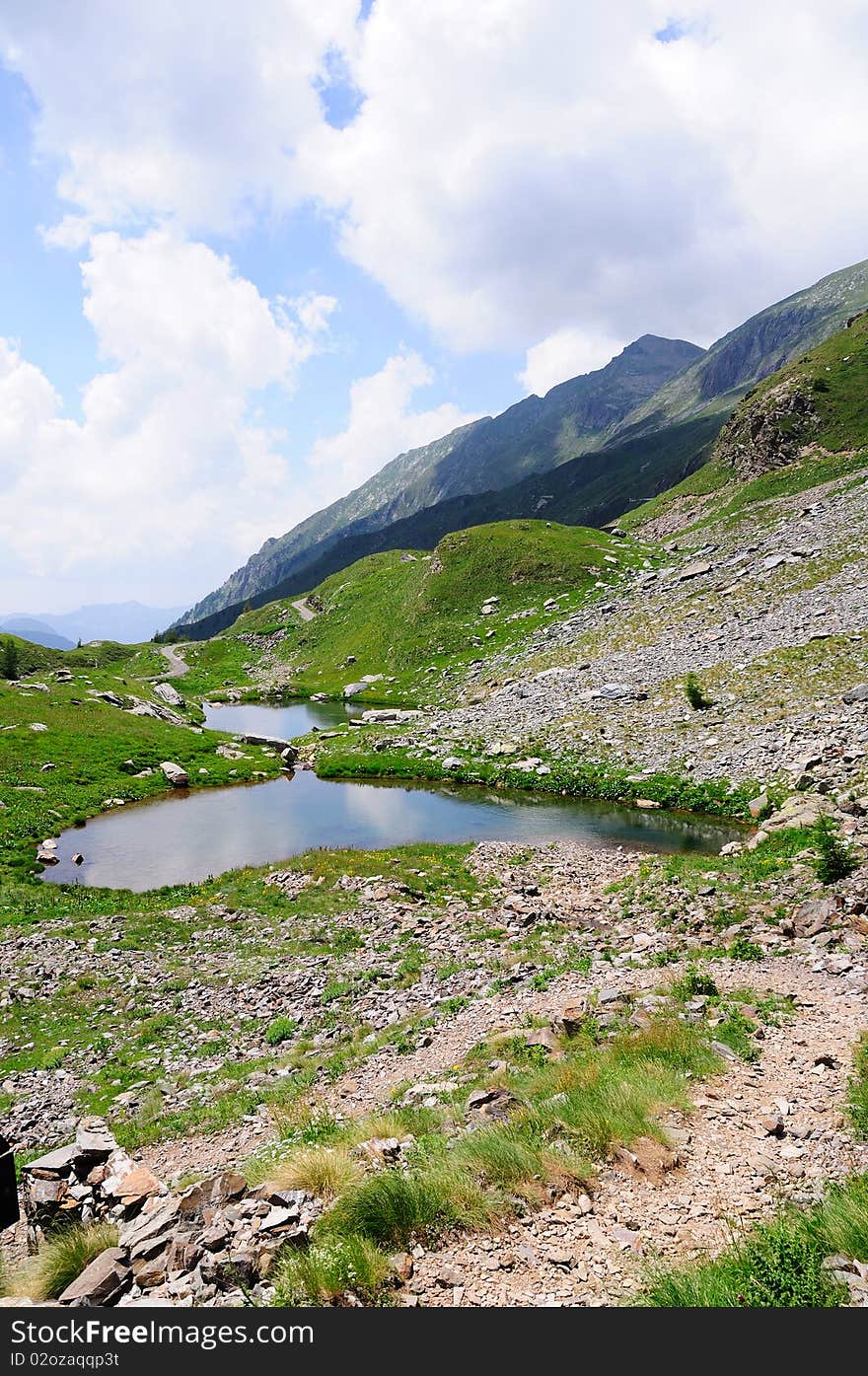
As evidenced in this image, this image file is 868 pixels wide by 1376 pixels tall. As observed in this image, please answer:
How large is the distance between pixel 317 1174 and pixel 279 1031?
349 inches

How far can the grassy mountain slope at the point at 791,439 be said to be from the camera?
276 feet

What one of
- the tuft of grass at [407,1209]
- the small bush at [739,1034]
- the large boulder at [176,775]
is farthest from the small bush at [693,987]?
the large boulder at [176,775]

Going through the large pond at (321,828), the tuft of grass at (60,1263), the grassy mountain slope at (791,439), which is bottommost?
the large pond at (321,828)

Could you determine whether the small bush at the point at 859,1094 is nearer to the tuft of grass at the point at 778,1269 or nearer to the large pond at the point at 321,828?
the tuft of grass at the point at 778,1269

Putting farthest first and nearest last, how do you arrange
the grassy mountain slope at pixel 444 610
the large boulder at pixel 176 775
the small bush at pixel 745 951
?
the grassy mountain slope at pixel 444 610 < the large boulder at pixel 176 775 < the small bush at pixel 745 951

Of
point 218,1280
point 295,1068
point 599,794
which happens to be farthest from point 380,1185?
point 599,794

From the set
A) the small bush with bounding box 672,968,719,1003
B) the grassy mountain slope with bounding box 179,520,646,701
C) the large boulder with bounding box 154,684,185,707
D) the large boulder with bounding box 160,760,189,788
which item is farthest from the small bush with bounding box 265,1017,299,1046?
the large boulder with bounding box 154,684,185,707

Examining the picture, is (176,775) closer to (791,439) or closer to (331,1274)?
(331,1274)

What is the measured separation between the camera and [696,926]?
20328mm

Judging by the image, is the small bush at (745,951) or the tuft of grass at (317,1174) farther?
the small bush at (745,951)

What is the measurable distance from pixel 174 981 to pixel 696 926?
58.6 ft

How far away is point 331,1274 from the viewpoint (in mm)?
7066

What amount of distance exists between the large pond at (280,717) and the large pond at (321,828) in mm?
22323

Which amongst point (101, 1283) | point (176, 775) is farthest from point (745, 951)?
point (176, 775)
